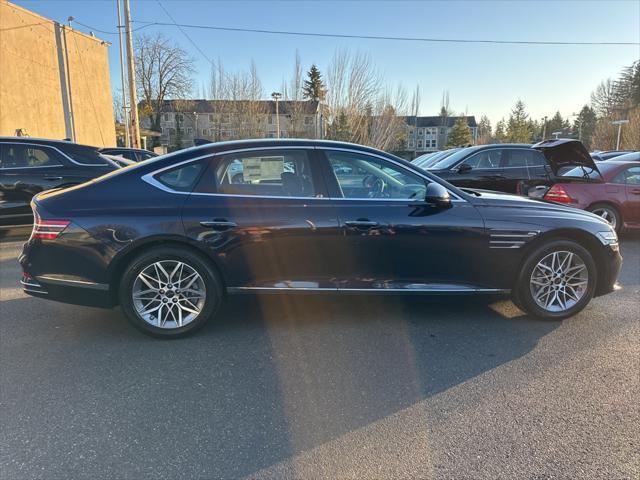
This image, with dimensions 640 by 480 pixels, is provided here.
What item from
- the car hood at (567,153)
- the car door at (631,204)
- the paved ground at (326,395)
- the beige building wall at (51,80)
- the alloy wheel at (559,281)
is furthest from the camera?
the beige building wall at (51,80)

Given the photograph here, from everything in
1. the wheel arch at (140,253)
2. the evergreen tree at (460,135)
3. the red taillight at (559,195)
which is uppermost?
the evergreen tree at (460,135)

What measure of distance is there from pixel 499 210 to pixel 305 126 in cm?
3421

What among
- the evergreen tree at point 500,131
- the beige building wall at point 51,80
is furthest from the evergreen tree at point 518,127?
the beige building wall at point 51,80

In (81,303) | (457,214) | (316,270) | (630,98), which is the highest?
(630,98)

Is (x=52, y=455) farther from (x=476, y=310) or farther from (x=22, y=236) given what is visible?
(x=22, y=236)

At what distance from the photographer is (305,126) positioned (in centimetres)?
3656

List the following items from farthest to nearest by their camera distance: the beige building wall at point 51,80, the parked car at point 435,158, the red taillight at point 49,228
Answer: the beige building wall at point 51,80
the parked car at point 435,158
the red taillight at point 49,228

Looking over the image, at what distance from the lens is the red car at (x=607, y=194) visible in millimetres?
7320

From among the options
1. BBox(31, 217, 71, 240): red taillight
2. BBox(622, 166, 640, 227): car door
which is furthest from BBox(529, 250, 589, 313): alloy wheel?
BBox(622, 166, 640, 227): car door

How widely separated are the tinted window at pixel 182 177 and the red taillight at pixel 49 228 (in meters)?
0.82

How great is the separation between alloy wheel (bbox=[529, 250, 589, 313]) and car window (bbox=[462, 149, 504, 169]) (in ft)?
17.0

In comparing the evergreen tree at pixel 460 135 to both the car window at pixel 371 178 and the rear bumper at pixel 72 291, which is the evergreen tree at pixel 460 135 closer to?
the car window at pixel 371 178

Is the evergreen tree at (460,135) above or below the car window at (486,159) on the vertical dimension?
above

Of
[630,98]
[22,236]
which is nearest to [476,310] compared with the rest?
[22,236]
